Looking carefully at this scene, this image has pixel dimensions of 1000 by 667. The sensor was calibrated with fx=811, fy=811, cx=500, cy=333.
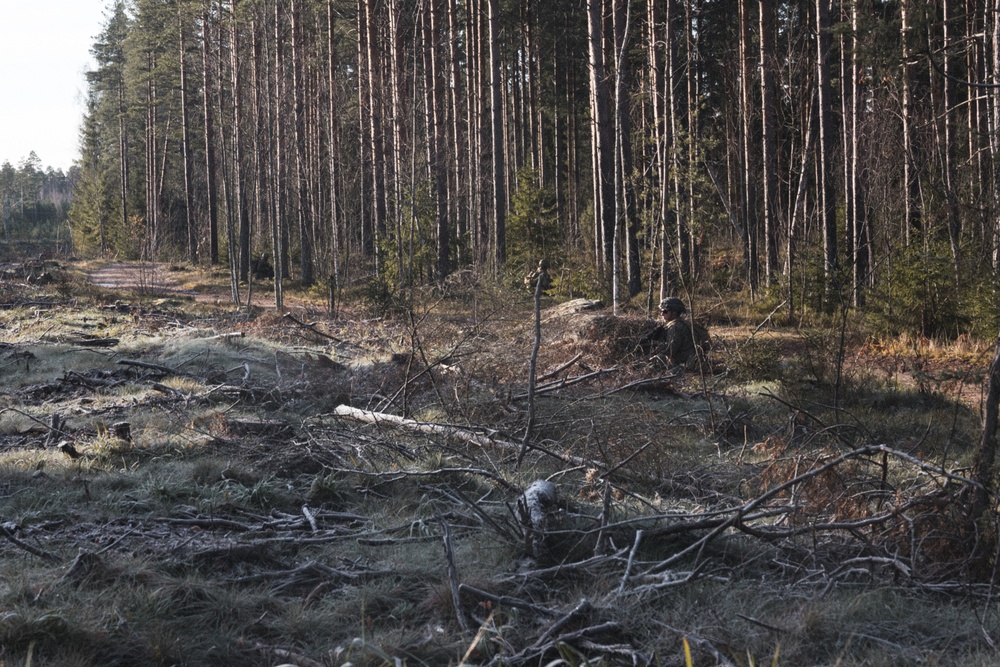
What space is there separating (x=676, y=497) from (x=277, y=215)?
13.7 meters

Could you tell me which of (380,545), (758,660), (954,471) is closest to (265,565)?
(380,545)

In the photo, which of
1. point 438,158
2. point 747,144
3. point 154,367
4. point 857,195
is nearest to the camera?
point 154,367

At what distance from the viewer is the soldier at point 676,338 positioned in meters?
9.91

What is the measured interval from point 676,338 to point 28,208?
240ft

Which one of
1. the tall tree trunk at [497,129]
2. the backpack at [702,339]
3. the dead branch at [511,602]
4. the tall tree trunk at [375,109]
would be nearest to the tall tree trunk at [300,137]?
the tall tree trunk at [375,109]

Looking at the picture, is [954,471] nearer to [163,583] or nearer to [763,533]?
[763,533]

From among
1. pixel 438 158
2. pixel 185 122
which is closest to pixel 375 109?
pixel 438 158

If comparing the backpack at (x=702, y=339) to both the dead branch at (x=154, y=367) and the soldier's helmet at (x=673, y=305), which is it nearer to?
the soldier's helmet at (x=673, y=305)

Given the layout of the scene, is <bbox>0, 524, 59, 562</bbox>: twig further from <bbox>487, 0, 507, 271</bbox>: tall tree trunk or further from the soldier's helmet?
<bbox>487, 0, 507, 271</bbox>: tall tree trunk

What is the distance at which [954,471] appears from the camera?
4.07 m

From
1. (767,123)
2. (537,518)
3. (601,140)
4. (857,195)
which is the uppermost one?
(767,123)

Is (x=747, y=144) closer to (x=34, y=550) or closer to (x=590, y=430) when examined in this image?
(x=590, y=430)

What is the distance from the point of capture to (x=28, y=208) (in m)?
68.9

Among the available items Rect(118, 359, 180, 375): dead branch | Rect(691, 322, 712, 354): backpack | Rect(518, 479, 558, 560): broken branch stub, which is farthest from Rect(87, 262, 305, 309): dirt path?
Rect(518, 479, 558, 560): broken branch stub
